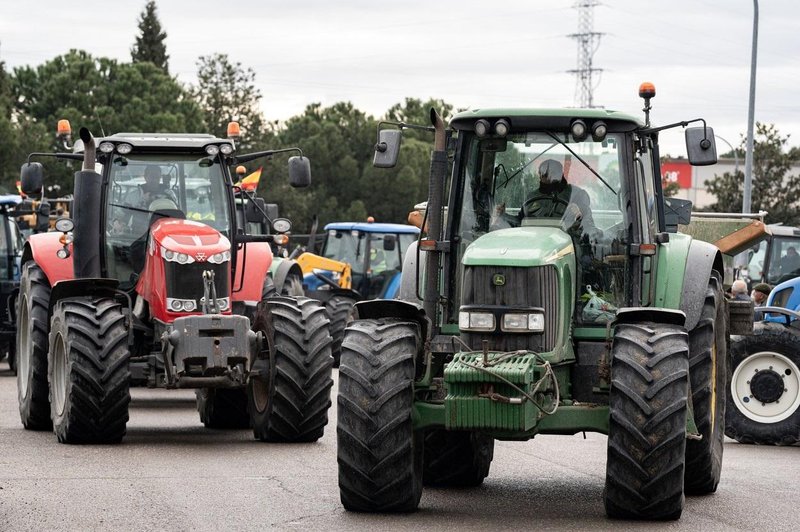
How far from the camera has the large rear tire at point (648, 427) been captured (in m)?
9.68

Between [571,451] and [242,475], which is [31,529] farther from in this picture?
[571,451]

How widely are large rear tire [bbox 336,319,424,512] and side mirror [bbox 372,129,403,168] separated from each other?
4.52ft

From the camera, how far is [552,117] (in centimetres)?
1109

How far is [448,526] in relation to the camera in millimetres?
9867

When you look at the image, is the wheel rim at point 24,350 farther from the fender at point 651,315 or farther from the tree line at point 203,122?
the tree line at point 203,122

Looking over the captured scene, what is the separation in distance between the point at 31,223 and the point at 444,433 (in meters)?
18.8

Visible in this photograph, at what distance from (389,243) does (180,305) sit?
15211 millimetres

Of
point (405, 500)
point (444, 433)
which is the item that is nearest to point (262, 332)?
point (444, 433)

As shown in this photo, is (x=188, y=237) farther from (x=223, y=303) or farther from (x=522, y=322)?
(x=522, y=322)

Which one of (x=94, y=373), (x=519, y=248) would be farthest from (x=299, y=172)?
(x=519, y=248)

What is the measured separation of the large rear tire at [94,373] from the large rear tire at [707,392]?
17.1 ft

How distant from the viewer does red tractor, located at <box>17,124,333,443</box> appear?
14453mm

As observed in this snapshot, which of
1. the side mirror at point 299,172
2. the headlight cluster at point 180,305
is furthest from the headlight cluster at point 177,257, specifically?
the side mirror at point 299,172

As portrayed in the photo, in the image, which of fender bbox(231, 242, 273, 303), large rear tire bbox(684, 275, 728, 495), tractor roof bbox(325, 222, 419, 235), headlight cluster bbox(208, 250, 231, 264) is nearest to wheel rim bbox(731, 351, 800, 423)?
large rear tire bbox(684, 275, 728, 495)
